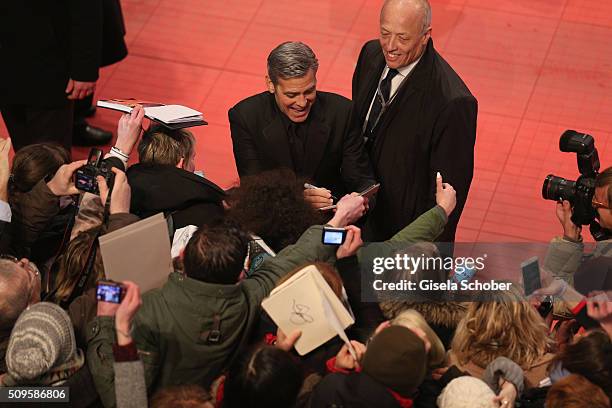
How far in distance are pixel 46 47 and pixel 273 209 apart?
7.00 feet

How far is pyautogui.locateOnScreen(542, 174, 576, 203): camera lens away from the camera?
4648mm

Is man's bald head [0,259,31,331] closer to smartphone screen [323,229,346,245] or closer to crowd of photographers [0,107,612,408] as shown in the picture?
crowd of photographers [0,107,612,408]

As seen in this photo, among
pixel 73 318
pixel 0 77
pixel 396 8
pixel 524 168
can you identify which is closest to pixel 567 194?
pixel 396 8

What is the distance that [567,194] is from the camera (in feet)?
15.3

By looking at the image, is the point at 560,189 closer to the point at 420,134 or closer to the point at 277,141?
the point at 420,134

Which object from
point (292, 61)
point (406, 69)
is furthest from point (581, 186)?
point (292, 61)

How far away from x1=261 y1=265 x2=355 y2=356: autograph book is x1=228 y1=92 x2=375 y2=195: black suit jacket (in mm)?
1280

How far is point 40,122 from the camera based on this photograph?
19.0 ft

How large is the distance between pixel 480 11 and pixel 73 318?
485cm

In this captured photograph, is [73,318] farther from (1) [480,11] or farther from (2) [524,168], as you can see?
(1) [480,11]

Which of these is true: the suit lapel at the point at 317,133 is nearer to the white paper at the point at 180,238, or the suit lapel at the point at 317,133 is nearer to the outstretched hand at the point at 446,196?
the outstretched hand at the point at 446,196

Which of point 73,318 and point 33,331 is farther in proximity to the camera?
point 73,318

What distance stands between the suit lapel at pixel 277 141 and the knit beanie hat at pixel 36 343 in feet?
5.18

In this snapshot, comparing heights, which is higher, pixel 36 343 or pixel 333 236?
pixel 333 236
